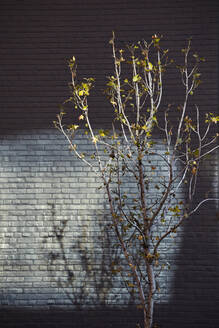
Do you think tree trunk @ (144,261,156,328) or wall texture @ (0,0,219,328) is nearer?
tree trunk @ (144,261,156,328)

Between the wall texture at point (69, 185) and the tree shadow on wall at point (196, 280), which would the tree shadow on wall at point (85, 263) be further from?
the tree shadow on wall at point (196, 280)

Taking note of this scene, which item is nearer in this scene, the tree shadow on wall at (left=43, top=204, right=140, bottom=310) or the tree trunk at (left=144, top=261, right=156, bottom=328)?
the tree trunk at (left=144, top=261, right=156, bottom=328)

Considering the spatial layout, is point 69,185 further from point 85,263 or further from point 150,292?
point 150,292

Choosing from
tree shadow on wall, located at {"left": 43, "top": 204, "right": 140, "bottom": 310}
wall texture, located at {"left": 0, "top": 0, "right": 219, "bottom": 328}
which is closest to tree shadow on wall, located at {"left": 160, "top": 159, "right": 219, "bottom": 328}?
wall texture, located at {"left": 0, "top": 0, "right": 219, "bottom": 328}

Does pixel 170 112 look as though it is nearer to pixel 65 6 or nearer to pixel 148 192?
pixel 148 192

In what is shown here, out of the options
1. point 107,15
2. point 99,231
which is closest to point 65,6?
point 107,15

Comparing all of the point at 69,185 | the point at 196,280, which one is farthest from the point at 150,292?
the point at 69,185

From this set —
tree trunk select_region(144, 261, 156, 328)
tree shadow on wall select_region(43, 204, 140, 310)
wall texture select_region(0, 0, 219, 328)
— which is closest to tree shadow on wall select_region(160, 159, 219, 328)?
wall texture select_region(0, 0, 219, 328)

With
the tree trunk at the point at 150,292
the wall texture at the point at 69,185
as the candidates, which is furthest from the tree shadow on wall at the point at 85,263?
the tree trunk at the point at 150,292

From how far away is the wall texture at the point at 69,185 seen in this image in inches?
124

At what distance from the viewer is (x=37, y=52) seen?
326 cm

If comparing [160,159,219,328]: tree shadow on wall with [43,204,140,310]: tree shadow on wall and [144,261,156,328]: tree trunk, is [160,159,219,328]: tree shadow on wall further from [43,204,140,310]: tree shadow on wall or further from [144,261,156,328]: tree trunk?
[144,261,156,328]: tree trunk

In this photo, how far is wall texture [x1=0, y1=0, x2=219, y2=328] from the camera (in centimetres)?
315

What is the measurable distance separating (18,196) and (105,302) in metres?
1.12
